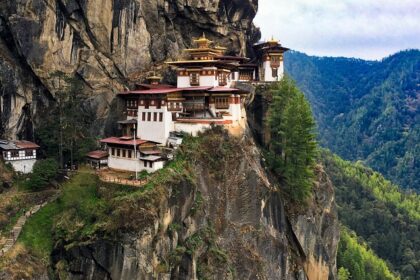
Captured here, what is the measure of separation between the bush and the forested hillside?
74.5m

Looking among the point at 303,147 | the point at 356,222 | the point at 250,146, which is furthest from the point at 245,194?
the point at 356,222

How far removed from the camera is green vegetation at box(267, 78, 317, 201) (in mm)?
62844

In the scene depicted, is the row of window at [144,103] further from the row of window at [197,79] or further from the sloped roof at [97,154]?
the sloped roof at [97,154]

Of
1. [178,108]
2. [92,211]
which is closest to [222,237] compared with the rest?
[92,211]

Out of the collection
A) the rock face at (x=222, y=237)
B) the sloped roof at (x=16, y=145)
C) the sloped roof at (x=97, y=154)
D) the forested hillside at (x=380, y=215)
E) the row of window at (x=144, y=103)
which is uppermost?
the row of window at (x=144, y=103)

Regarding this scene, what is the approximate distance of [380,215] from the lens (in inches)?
6004

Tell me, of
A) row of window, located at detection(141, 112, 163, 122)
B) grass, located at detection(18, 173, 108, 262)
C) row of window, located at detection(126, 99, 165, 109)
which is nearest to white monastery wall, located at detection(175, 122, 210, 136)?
row of window, located at detection(141, 112, 163, 122)

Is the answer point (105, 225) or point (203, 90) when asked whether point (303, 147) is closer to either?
point (203, 90)

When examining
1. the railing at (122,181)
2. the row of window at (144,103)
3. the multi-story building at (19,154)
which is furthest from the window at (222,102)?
the multi-story building at (19,154)

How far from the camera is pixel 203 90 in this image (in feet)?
190

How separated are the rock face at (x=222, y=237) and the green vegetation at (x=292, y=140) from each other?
3.74 metres

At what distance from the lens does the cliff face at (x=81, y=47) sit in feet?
185

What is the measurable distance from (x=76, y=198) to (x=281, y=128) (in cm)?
2821

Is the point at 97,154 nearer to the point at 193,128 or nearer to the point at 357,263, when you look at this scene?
the point at 193,128
